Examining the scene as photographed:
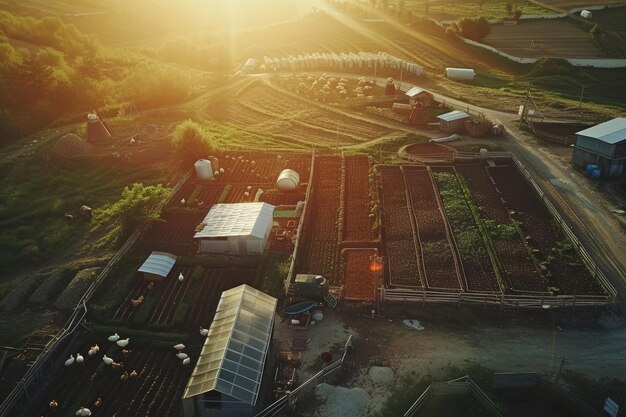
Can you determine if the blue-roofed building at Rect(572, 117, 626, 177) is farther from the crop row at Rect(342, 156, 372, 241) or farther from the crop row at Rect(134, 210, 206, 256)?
the crop row at Rect(134, 210, 206, 256)

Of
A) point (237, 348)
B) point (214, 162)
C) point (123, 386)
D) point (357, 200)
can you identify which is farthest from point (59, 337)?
point (357, 200)

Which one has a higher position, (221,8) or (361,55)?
(221,8)

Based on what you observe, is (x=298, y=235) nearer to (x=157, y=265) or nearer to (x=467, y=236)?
(x=157, y=265)

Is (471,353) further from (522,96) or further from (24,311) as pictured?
(522,96)

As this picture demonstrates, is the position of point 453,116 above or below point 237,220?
above

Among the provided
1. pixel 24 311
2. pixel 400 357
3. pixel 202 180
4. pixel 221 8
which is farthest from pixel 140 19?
pixel 400 357

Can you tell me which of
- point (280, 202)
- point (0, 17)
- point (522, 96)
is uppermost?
point (0, 17)

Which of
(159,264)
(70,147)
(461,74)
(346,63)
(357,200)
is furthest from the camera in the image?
(346,63)

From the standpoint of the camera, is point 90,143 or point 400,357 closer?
point 400,357
